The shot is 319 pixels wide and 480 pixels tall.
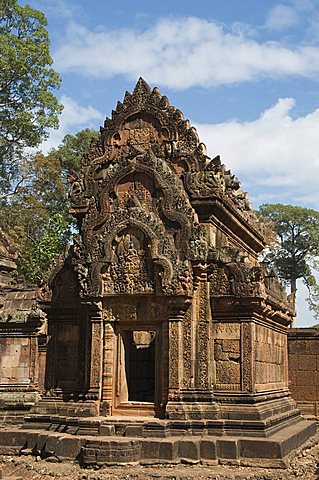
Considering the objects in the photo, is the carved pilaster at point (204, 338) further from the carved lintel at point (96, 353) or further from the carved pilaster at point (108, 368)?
the carved lintel at point (96, 353)

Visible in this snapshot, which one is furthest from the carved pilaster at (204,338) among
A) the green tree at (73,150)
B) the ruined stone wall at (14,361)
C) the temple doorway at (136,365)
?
the green tree at (73,150)

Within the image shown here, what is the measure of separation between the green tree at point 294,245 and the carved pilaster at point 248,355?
1387 inches

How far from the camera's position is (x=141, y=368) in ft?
52.2

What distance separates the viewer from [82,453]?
434 inches

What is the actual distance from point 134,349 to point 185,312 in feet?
12.5

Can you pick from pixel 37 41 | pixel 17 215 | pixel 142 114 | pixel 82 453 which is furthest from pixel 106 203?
pixel 17 215

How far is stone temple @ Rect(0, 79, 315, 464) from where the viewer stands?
38.6ft

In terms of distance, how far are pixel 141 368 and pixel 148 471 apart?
5436mm

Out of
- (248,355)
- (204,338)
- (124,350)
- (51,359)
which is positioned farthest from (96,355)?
(248,355)

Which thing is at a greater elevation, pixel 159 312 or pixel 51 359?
pixel 159 312

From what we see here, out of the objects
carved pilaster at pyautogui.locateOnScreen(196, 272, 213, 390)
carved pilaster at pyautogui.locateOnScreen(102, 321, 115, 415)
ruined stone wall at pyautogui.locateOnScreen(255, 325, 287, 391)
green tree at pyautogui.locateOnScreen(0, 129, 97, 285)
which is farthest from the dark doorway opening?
green tree at pyautogui.locateOnScreen(0, 129, 97, 285)

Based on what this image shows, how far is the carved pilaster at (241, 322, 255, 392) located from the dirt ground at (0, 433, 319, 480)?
149 centimetres

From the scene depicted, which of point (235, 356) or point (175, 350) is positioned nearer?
point (175, 350)

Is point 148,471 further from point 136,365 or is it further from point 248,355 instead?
point 136,365
